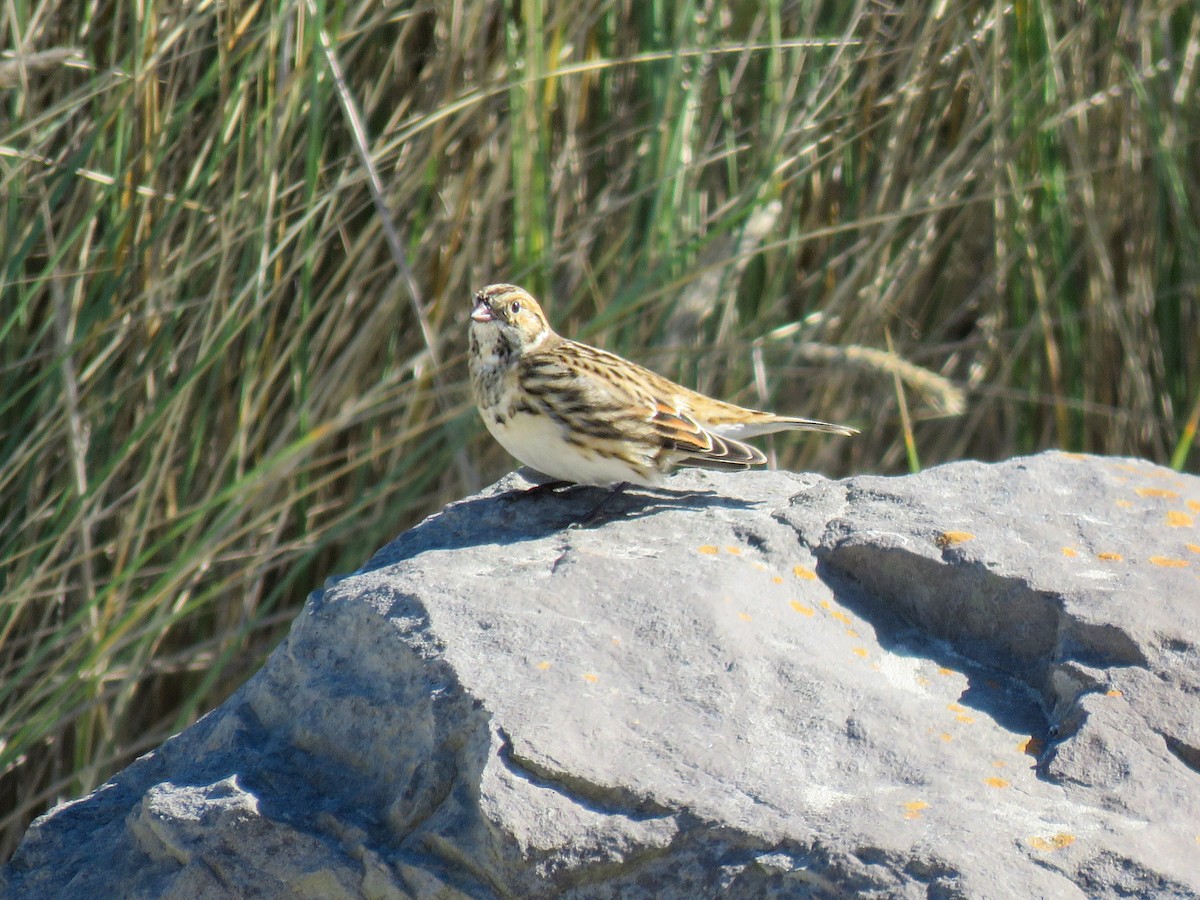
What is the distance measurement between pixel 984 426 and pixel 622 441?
7.80 feet

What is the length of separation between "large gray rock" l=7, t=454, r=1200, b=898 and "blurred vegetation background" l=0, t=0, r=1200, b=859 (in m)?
0.39

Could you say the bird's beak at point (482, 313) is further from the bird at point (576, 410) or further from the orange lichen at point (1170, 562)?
the orange lichen at point (1170, 562)

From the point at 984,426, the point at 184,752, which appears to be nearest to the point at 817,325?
the point at 984,426

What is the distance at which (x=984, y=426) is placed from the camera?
5191 mm

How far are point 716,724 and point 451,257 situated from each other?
2146 millimetres

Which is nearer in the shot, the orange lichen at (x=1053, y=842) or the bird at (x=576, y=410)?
the orange lichen at (x=1053, y=842)

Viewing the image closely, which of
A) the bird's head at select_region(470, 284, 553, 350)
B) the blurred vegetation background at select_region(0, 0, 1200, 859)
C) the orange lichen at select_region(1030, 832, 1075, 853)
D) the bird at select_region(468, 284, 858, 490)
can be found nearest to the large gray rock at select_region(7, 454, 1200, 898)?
the orange lichen at select_region(1030, 832, 1075, 853)

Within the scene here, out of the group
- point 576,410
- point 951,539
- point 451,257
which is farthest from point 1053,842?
point 451,257

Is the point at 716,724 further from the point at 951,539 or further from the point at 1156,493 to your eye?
the point at 1156,493

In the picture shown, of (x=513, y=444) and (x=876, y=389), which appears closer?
(x=513, y=444)

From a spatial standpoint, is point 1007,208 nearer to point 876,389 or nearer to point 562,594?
point 876,389

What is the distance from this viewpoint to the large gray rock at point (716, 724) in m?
2.11

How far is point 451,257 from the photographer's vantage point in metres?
4.13

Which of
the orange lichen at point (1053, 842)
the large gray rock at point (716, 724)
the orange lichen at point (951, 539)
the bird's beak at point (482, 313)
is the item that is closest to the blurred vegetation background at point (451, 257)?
the bird's beak at point (482, 313)
